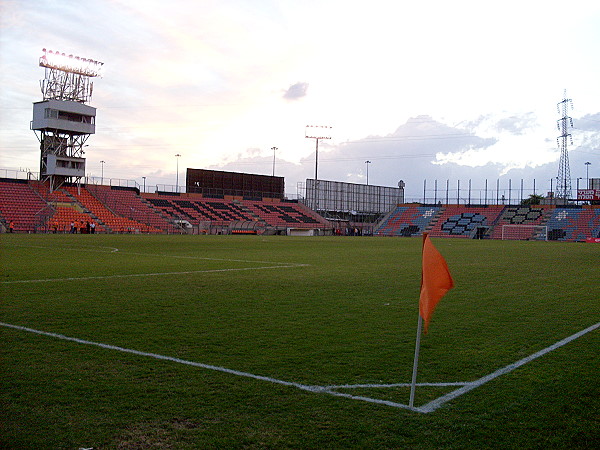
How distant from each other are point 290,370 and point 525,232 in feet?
226

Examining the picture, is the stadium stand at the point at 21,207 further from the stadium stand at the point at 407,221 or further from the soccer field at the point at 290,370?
the stadium stand at the point at 407,221

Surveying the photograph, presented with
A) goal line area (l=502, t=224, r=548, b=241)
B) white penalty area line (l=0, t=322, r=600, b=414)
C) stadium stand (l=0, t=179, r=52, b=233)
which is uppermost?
stadium stand (l=0, t=179, r=52, b=233)

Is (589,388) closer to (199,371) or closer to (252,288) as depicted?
(199,371)

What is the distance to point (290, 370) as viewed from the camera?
5.61 meters

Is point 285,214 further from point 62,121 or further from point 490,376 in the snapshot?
point 490,376

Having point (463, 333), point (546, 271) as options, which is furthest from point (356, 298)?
point (546, 271)

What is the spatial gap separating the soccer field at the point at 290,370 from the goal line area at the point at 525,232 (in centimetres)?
5952

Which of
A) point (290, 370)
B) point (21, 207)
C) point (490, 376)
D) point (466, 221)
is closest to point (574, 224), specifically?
point (466, 221)

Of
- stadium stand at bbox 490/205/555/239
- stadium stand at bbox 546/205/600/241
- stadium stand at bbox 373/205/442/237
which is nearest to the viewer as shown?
stadium stand at bbox 546/205/600/241

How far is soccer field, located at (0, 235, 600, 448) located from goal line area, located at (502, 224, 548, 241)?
59521mm

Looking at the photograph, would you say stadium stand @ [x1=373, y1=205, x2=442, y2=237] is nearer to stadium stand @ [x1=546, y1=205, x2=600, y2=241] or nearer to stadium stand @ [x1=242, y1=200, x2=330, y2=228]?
stadium stand @ [x1=242, y1=200, x2=330, y2=228]

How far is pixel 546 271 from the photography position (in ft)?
58.7

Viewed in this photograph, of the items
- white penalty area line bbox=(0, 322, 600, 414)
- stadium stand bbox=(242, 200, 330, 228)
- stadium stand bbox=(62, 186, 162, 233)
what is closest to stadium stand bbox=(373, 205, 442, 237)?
stadium stand bbox=(242, 200, 330, 228)

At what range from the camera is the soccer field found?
407 cm
